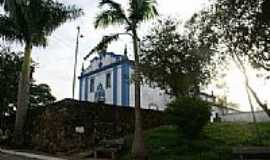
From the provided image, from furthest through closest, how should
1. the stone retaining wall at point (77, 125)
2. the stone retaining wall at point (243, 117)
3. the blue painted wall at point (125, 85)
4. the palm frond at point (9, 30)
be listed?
the blue painted wall at point (125, 85), the stone retaining wall at point (243, 117), the palm frond at point (9, 30), the stone retaining wall at point (77, 125)

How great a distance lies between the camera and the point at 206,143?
1686 centimetres

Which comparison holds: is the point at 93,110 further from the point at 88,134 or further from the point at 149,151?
the point at 149,151

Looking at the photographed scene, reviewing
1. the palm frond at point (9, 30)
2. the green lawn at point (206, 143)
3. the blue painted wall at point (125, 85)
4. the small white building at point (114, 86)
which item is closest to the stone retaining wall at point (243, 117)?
the small white building at point (114, 86)

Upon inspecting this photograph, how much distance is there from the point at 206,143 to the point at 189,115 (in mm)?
1413

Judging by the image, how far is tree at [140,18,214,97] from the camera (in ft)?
76.0

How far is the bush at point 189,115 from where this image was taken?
17.0 metres

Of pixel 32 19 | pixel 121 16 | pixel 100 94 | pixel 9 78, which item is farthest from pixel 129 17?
pixel 100 94

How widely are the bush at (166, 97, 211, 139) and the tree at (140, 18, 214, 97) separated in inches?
217

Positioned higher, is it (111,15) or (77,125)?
(111,15)

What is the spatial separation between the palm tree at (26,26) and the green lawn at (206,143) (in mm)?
8785

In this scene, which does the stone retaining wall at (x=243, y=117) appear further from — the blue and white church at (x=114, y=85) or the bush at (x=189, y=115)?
the bush at (x=189, y=115)

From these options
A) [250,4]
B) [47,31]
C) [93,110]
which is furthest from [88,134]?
[250,4]

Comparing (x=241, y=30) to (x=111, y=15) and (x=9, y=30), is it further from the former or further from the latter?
(x=9, y=30)

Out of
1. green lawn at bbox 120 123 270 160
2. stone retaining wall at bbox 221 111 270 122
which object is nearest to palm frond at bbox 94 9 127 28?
green lawn at bbox 120 123 270 160
